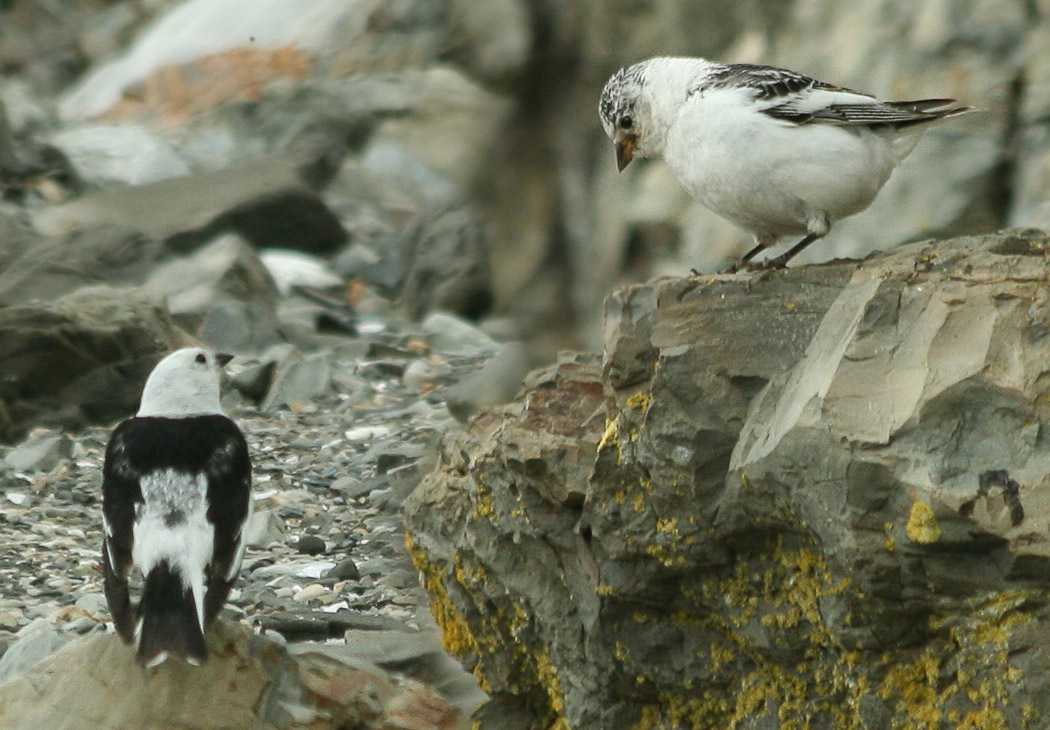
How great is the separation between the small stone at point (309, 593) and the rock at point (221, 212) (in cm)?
781

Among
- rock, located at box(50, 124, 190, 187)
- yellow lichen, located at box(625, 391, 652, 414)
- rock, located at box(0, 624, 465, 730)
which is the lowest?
rock, located at box(50, 124, 190, 187)

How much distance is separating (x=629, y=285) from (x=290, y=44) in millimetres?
16530

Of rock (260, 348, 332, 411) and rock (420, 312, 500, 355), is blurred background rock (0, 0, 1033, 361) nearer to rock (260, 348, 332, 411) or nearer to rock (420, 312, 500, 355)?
rock (420, 312, 500, 355)

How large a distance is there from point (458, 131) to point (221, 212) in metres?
3.12

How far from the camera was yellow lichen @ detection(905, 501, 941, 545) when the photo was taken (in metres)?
3.88

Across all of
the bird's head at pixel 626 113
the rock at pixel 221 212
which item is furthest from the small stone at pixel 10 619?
the rock at pixel 221 212

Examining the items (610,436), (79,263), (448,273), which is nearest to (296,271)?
(448,273)

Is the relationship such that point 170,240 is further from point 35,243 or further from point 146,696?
point 146,696

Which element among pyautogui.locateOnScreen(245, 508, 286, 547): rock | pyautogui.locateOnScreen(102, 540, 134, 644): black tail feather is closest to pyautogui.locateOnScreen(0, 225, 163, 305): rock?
pyautogui.locateOnScreen(245, 508, 286, 547): rock

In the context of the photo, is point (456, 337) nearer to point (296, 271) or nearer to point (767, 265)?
point (296, 271)

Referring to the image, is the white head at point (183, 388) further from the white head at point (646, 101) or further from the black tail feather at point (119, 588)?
the white head at point (646, 101)

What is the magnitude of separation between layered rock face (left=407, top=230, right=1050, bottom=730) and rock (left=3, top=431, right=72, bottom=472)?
14.2ft

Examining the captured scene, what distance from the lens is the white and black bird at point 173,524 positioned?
17.3 ft

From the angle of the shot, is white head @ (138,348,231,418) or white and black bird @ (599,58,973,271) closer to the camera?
white and black bird @ (599,58,973,271)
